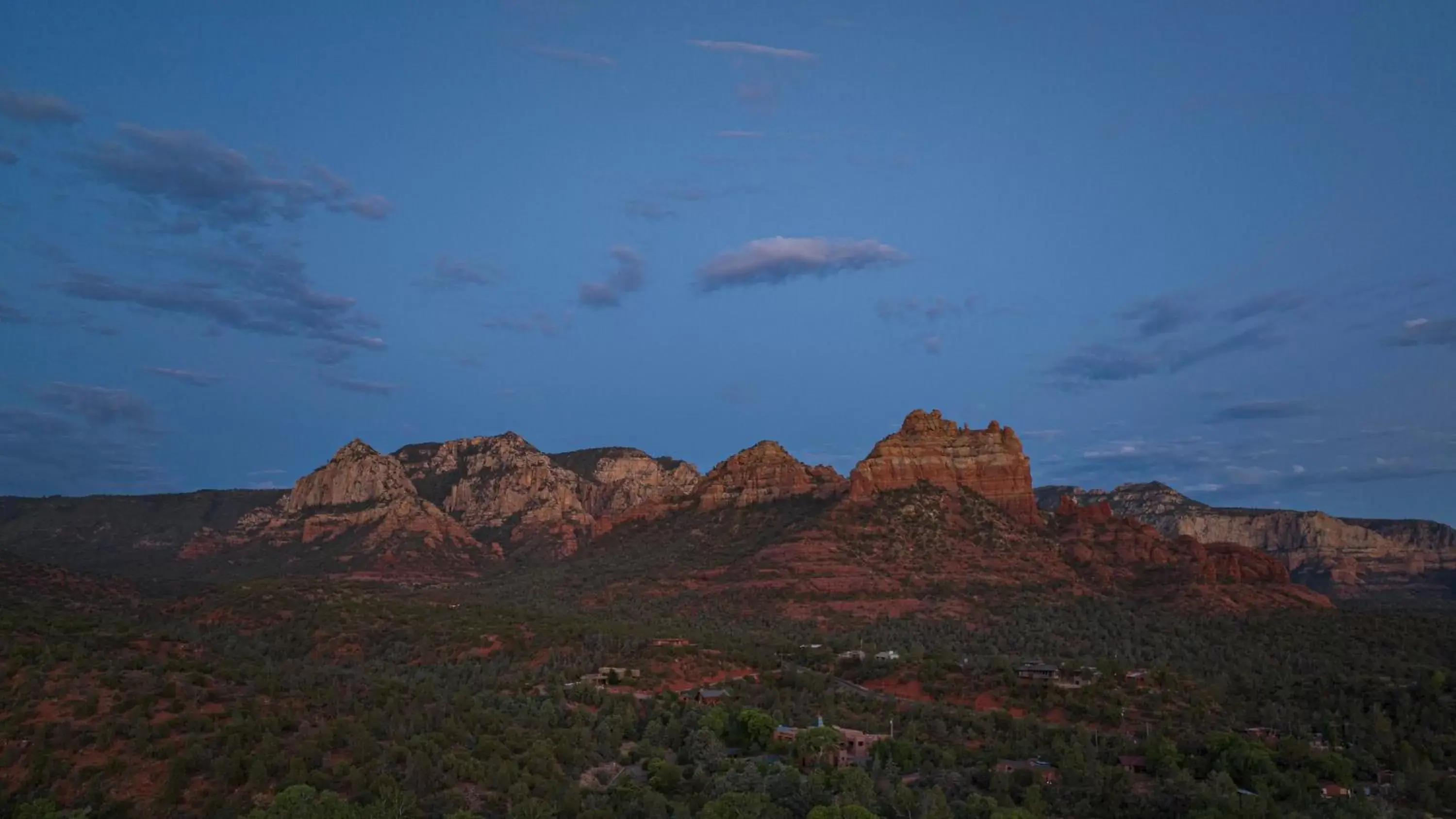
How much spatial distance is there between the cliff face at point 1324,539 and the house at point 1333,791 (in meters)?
91.4

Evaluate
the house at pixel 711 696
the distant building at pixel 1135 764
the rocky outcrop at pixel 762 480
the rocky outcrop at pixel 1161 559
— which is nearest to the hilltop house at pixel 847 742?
the house at pixel 711 696

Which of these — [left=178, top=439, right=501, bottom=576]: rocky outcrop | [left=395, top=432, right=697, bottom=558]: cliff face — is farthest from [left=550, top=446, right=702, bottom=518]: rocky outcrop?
[left=178, top=439, right=501, bottom=576]: rocky outcrop

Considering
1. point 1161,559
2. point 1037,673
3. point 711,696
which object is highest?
point 1161,559

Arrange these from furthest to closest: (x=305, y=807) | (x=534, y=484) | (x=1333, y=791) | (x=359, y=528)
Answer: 1. (x=534, y=484)
2. (x=359, y=528)
3. (x=1333, y=791)
4. (x=305, y=807)

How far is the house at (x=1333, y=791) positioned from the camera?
31.5 meters

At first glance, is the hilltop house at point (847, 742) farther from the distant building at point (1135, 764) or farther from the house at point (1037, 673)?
the house at point (1037, 673)

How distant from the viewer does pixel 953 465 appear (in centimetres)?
10956

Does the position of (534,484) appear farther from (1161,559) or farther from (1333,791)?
(1333,791)

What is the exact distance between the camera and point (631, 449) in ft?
634

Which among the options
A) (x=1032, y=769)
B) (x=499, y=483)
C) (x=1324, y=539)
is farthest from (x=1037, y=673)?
(x=499, y=483)

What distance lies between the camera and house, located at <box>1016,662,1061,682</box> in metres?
51.1

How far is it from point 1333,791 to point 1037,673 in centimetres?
1980

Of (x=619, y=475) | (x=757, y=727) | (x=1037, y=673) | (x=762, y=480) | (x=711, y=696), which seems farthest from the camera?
(x=619, y=475)

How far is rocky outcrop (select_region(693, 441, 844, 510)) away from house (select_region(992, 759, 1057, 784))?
76397 mm
